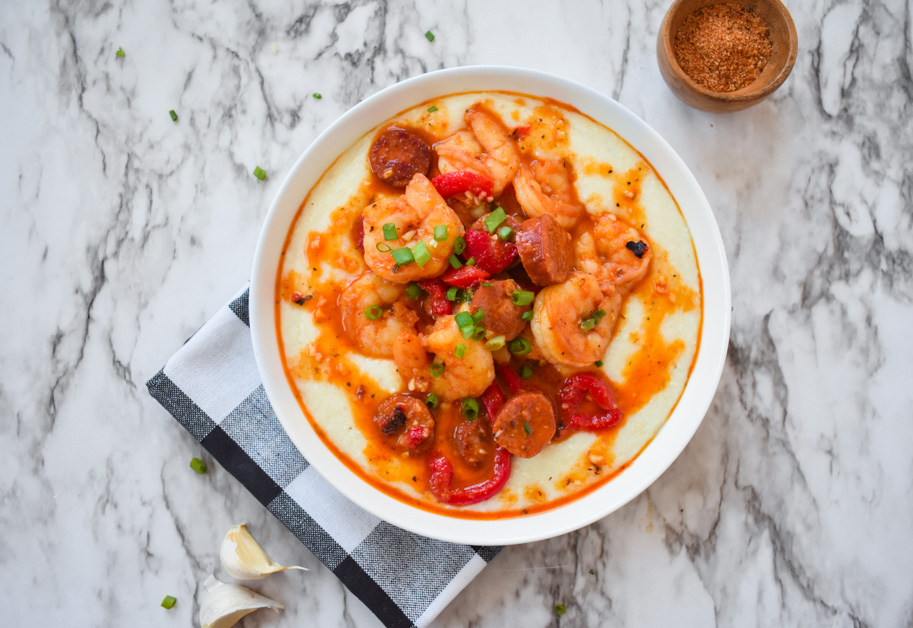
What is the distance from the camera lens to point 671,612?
13.8ft

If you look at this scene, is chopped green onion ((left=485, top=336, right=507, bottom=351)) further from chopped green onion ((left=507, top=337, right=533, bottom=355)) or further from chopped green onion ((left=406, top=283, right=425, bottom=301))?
chopped green onion ((left=406, top=283, right=425, bottom=301))

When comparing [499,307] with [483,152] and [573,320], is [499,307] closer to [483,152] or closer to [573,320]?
[573,320]

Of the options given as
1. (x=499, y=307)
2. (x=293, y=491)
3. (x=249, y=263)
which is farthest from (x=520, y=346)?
(x=249, y=263)

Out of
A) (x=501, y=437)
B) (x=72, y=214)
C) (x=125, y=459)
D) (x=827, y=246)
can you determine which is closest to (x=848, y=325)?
(x=827, y=246)

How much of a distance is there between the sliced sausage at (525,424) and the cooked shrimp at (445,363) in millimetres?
210

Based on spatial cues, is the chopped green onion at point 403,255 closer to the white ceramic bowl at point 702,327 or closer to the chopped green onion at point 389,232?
the chopped green onion at point 389,232

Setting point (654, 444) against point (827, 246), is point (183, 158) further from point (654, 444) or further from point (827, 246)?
point (827, 246)

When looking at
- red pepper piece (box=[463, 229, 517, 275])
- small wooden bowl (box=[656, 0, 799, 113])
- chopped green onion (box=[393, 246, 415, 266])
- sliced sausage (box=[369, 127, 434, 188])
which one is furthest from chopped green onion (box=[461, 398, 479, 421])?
small wooden bowl (box=[656, 0, 799, 113])

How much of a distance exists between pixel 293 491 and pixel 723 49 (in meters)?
3.90

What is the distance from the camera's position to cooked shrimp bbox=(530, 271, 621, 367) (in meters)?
3.36

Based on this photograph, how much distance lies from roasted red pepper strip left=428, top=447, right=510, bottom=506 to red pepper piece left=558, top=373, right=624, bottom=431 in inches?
16.7

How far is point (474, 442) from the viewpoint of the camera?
3.67 metres

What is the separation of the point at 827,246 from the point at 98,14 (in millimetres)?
5277

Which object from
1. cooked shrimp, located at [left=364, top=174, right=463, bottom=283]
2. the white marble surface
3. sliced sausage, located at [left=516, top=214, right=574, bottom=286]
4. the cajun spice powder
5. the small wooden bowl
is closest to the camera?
sliced sausage, located at [left=516, top=214, right=574, bottom=286]
